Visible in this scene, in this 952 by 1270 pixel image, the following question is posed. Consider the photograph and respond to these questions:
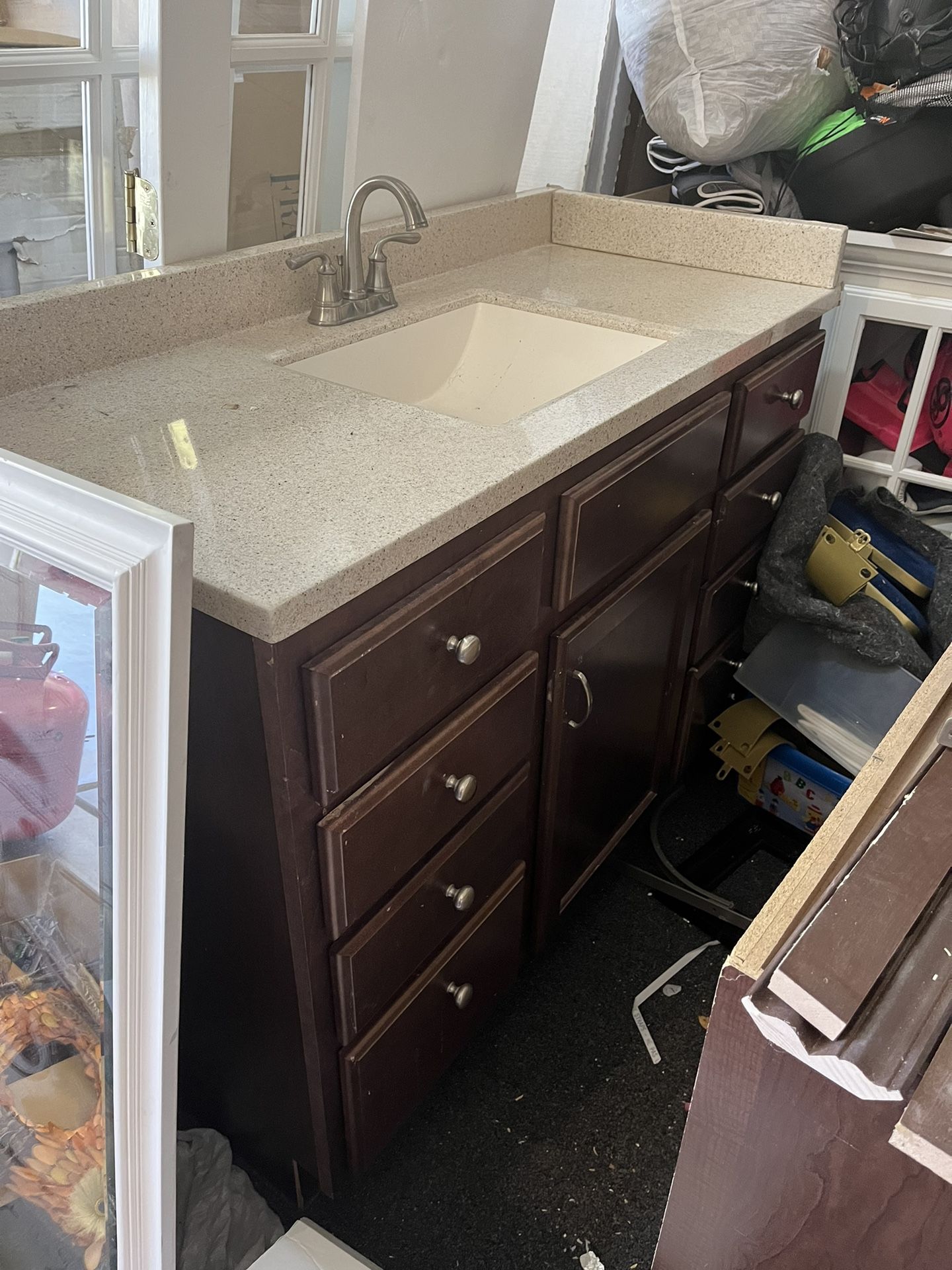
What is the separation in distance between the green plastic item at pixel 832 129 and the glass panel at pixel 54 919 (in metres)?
1.64

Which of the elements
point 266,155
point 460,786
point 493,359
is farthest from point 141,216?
point 460,786

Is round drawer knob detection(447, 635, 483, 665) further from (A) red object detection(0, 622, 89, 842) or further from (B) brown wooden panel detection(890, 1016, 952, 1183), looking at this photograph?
(B) brown wooden panel detection(890, 1016, 952, 1183)

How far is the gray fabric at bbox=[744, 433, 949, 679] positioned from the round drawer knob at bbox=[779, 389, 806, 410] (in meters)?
0.15

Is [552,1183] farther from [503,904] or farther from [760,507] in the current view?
[760,507]

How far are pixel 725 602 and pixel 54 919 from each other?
124 cm

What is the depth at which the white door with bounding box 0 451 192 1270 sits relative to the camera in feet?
2.28

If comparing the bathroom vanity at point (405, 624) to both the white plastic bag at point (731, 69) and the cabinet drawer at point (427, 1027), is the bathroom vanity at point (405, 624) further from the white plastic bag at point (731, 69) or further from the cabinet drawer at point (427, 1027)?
the white plastic bag at point (731, 69)

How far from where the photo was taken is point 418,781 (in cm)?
103

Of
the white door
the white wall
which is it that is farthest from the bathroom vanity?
the white wall

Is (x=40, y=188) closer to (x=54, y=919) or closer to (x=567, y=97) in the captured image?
(x=54, y=919)

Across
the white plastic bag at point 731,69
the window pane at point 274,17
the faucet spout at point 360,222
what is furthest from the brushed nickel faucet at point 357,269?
the white plastic bag at point 731,69

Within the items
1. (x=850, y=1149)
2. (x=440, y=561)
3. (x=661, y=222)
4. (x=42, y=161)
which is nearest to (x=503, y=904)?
(x=440, y=561)

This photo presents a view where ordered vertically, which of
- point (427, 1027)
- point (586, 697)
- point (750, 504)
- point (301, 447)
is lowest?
point (427, 1027)

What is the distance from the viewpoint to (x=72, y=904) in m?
0.84
